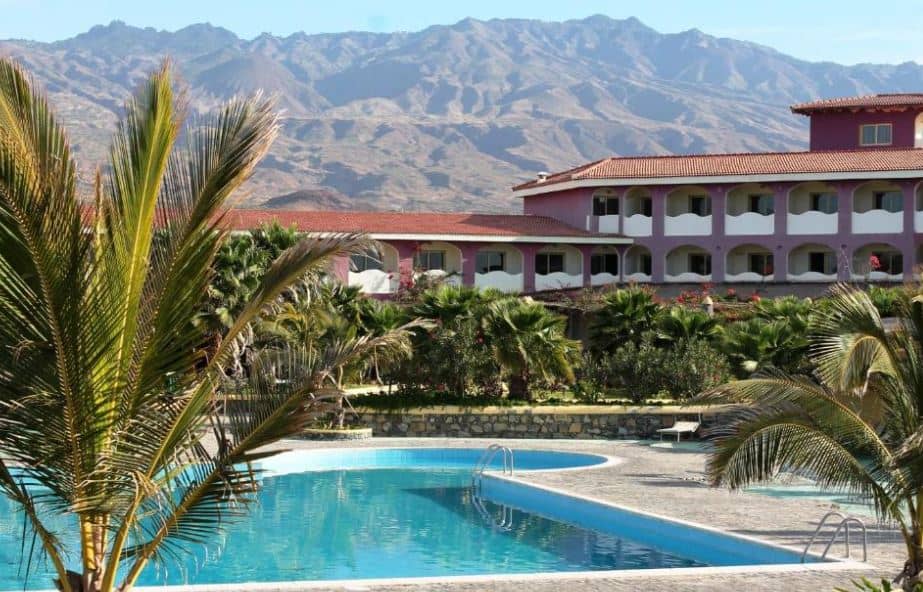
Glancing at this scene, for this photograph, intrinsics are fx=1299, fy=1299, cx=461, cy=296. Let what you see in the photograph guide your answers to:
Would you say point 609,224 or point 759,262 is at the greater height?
point 609,224

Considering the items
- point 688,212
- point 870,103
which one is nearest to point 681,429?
point 688,212

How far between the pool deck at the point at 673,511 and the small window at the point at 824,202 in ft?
81.9

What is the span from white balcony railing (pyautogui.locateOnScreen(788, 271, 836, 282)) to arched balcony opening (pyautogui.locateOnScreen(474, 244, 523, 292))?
9.95 meters

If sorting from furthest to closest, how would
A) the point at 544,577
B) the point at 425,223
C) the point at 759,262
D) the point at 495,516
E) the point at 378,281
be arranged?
the point at 759,262 → the point at 425,223 → the point at 378,281 → the point at 495,516 → the point at 544,577

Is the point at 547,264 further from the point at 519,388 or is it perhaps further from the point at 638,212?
the point at 519,388

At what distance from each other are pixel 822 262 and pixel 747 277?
3.00m

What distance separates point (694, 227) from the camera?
159 feet

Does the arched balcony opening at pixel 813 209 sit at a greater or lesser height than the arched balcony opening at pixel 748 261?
greater

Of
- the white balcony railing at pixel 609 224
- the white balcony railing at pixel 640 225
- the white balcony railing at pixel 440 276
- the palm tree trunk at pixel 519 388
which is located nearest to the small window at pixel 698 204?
the white balcony railing at pixel 640 225

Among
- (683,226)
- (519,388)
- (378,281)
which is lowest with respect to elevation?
(519,388)

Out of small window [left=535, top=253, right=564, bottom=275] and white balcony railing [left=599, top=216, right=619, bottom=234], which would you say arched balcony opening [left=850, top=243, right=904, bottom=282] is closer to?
white balcony railing [left=599, top=216, right=619, bottom=234]

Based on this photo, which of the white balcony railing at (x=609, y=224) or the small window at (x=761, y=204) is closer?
the small window at (x=761, y=204)

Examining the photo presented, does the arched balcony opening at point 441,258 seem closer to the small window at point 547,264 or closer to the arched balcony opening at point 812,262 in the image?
the small window at point 547,264

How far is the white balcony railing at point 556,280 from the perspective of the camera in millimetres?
47781
